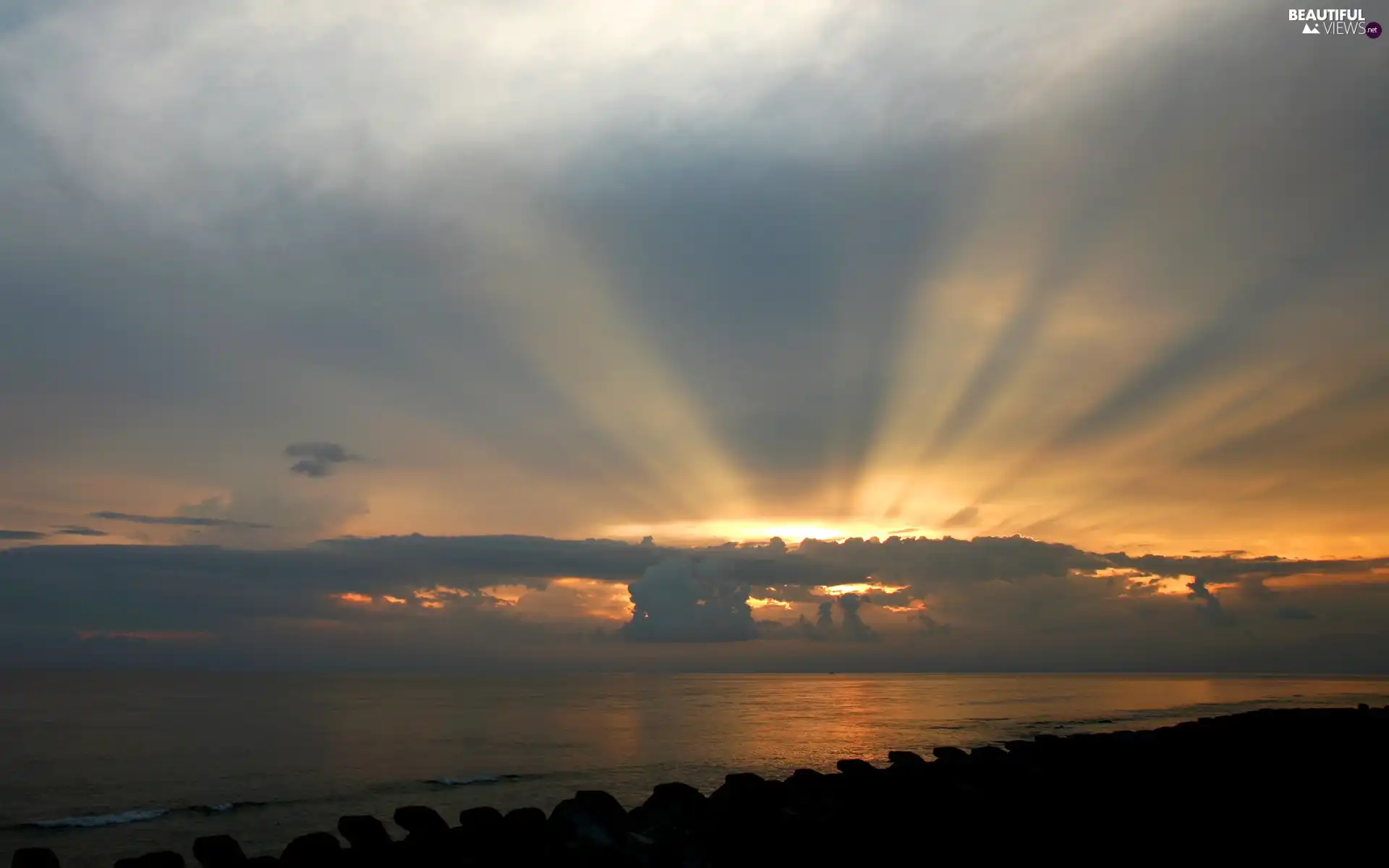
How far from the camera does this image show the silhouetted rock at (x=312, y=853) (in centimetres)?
1541

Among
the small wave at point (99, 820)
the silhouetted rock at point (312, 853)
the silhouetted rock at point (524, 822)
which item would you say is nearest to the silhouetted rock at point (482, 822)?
the silhouetted rock at point (524, 822)

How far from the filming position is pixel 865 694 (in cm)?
14700

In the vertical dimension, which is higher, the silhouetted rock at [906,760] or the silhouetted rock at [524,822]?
the silhouetted rock at [524,822]

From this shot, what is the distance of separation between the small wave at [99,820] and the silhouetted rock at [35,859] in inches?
752

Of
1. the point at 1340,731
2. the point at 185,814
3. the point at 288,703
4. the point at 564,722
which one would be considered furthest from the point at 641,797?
the point at 288,703

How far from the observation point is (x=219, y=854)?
15.2 metres

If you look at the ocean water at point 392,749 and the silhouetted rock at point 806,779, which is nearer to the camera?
the silhouetted rock at point 806,779

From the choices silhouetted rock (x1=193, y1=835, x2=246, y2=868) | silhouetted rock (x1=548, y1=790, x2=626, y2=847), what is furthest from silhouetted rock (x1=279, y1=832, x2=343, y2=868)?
silhouetted rock (x1=548, y1=790, x2=626, y2=847)

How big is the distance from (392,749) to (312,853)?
42.3 metres

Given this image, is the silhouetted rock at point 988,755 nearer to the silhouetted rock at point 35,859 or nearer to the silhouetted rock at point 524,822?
the silhouetted rock at point 524,822

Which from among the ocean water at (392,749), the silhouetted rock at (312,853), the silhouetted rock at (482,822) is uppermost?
the silhouetted rock at (482,822)

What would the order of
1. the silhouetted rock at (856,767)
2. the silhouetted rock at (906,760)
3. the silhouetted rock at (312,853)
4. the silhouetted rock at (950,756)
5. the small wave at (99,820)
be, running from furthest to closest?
the small wave at (99,820) → the silhouetted rock at (950,756) → the silhouetted rock at (906,760) → the silhouetted rock at (856,767) → the silhouetted rock at (312,853)

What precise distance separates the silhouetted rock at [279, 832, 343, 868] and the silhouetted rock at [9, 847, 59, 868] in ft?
11.5

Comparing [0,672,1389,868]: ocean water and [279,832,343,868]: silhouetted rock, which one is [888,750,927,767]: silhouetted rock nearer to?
[0,672,1389,868]: ocean water
